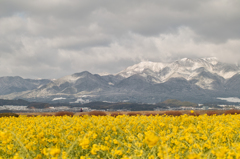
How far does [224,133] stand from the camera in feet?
30.7

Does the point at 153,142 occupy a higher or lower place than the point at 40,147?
higher

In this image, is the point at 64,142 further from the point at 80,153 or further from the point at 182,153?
the point at 182,153

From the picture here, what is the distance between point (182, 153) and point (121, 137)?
276 centimetres

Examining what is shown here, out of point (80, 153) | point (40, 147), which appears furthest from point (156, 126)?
point (40, 147)

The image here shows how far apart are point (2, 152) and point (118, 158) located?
4.45 m

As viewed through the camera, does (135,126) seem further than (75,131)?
Yes

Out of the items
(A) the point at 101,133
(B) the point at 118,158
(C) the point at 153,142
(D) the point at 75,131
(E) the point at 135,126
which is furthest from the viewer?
(E) the point at 135,126

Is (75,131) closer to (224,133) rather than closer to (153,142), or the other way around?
(153,142)

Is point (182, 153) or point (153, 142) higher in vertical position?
point (153, 142)

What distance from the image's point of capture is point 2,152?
8305 mm

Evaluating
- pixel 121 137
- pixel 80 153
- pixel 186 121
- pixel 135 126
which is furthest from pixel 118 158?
pixel 186 121

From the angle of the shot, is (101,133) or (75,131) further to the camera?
(101,133)

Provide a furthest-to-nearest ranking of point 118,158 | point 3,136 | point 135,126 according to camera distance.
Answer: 1. point 135,126
2. point 118,158
3. point 3,136

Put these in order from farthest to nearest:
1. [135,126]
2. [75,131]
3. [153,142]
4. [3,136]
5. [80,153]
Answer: [135,126], [75,131], [80,153], [3,136], [153,142]
